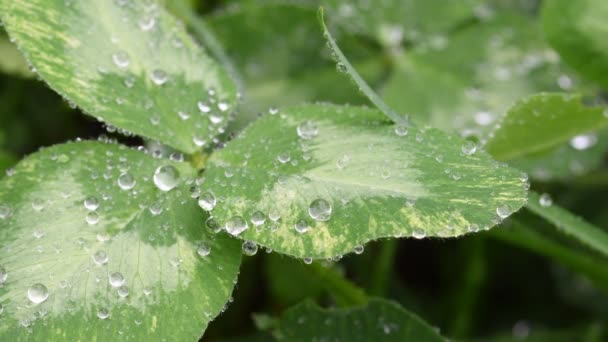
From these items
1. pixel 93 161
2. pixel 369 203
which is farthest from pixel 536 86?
pixel 93 161

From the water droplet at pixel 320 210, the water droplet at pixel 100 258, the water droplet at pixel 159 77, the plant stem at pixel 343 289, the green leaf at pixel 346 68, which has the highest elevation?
the green leaf at pixel 346 68

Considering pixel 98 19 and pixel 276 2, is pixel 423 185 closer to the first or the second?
pixel 98 19

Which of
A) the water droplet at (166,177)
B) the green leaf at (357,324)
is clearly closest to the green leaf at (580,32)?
the green leaf at (357,324)

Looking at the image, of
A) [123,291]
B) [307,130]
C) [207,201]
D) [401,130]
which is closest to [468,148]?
[401,130]

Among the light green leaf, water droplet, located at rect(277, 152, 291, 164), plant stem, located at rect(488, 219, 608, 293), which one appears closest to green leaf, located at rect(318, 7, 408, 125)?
water droplet, located at rect(277, 152, 291, 164)

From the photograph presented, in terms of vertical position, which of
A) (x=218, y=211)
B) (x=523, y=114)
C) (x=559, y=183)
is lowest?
(x=559, y=183)

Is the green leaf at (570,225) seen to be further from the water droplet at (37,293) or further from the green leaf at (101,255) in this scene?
the water droplet at (37,293)
